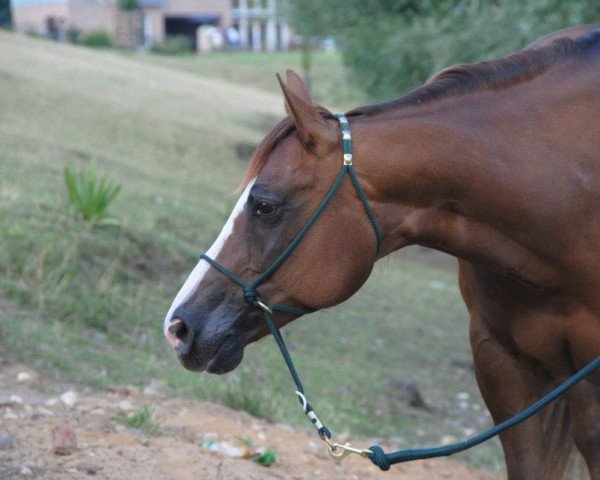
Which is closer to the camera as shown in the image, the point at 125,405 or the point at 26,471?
the point at 26,471

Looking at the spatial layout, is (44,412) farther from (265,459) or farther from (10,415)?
(265,459)

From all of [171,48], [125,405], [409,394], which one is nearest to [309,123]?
[125,405]

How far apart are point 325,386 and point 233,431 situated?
232 cm

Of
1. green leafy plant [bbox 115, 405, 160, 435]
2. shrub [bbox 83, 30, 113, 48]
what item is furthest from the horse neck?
shrub [bbox 83, 30, 113, 48]

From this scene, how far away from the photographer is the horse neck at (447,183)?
10.8 feet

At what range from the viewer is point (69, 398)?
18.5ft

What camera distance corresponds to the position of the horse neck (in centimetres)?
330

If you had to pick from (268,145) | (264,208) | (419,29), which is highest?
(268,145)

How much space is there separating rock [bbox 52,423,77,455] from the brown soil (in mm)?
25

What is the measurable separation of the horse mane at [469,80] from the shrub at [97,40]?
138 ft

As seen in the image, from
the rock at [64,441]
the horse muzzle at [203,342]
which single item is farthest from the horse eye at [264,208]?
the rock at [64,441]

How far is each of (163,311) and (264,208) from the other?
5.05 meters

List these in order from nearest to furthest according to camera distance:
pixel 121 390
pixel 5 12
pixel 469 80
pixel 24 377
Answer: pixel 469 80 < pixel 24 377 < pixel 121 390 < pixel 5 12

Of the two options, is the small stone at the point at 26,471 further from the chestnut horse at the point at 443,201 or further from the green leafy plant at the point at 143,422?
the chestnut horse at the point at 443,201
